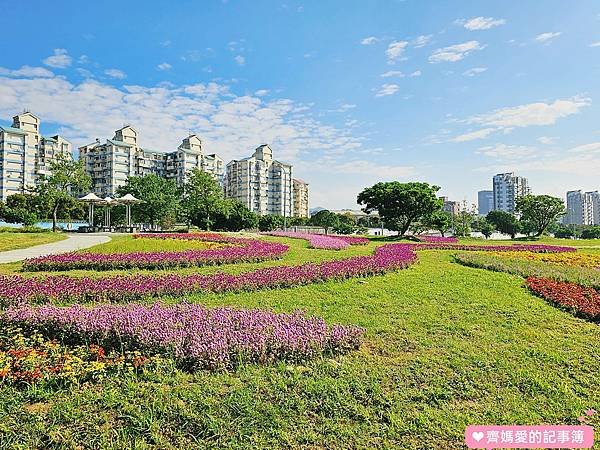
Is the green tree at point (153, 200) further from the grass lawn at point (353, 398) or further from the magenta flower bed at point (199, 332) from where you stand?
the grass lawn at point (353, 398)

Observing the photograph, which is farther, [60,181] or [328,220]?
[328,220]

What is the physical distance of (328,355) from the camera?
4633 mm

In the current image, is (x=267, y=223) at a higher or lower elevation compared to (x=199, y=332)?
higher

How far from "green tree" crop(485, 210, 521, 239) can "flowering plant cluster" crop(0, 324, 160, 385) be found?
6045 centimetres

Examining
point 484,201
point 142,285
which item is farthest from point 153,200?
point 484,201

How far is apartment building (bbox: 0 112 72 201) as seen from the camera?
247 ft

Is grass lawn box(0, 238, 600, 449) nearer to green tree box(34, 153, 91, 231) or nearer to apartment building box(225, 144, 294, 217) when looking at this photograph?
green tree box(34, 153, 91, 231)

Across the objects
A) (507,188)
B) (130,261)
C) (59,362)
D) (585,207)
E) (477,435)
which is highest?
(507,188)

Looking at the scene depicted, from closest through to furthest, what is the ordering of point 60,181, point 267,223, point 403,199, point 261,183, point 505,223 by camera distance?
1. point 403,199
2. point 60,181
3. point 267,223
4. point 505,223
5. point 261,183

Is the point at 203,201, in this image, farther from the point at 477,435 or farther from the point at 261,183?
the point at 261,183

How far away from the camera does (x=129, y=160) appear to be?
86938 millimetres

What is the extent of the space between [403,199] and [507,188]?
99.8m

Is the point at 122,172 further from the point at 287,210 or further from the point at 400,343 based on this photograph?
the point at 400,343

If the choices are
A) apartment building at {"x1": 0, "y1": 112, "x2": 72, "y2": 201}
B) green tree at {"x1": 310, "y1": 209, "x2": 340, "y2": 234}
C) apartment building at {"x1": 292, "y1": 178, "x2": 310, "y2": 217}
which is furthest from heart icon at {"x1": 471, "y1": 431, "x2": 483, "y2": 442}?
apartment building at {"x1": 292, "y1": 178, "x2": 310, "y2": 217}
